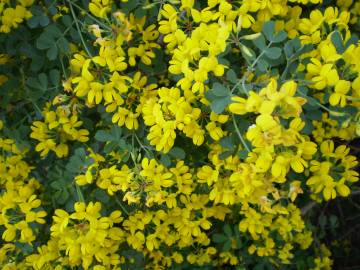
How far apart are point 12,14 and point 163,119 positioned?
812 mm

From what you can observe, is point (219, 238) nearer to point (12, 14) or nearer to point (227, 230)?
point (227, 230)

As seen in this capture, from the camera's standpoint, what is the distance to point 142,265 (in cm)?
221

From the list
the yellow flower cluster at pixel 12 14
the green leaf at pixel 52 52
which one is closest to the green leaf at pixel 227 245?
the green leaf at pixel 52 52

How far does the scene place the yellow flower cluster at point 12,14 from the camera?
5.95 feet

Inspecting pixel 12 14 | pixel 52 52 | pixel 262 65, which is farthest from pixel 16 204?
pixel 262 65

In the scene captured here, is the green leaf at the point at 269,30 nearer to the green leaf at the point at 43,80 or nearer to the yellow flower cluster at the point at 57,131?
the yellow flower cluster at the point at 57,131

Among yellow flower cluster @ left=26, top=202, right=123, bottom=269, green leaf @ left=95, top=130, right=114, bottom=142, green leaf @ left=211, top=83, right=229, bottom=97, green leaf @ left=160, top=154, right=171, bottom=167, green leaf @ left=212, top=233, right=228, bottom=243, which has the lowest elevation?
green leaf @ left=212, top=233, right=228, bottom=243

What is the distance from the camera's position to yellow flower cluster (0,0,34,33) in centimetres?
181

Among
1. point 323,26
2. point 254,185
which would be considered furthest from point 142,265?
point 323,26

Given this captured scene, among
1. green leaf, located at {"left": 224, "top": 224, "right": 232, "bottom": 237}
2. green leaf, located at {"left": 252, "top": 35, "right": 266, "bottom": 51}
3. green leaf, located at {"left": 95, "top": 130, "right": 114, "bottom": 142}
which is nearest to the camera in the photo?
green leaf, located at {"left": 252, "top": 35, "right": 266, "bottom": 51}

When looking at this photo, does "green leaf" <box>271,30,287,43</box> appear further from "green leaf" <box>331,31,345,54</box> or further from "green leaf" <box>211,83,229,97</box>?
"green leaf" <box>211,83,229,97</box>

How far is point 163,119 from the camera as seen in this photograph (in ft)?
4.80

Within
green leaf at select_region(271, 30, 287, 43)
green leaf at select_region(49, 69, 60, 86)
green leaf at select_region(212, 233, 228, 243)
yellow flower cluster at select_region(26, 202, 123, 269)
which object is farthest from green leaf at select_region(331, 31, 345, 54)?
green leaf at select_region(212, 233, 228, 243)

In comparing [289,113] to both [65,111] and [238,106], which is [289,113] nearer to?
[238,106]
